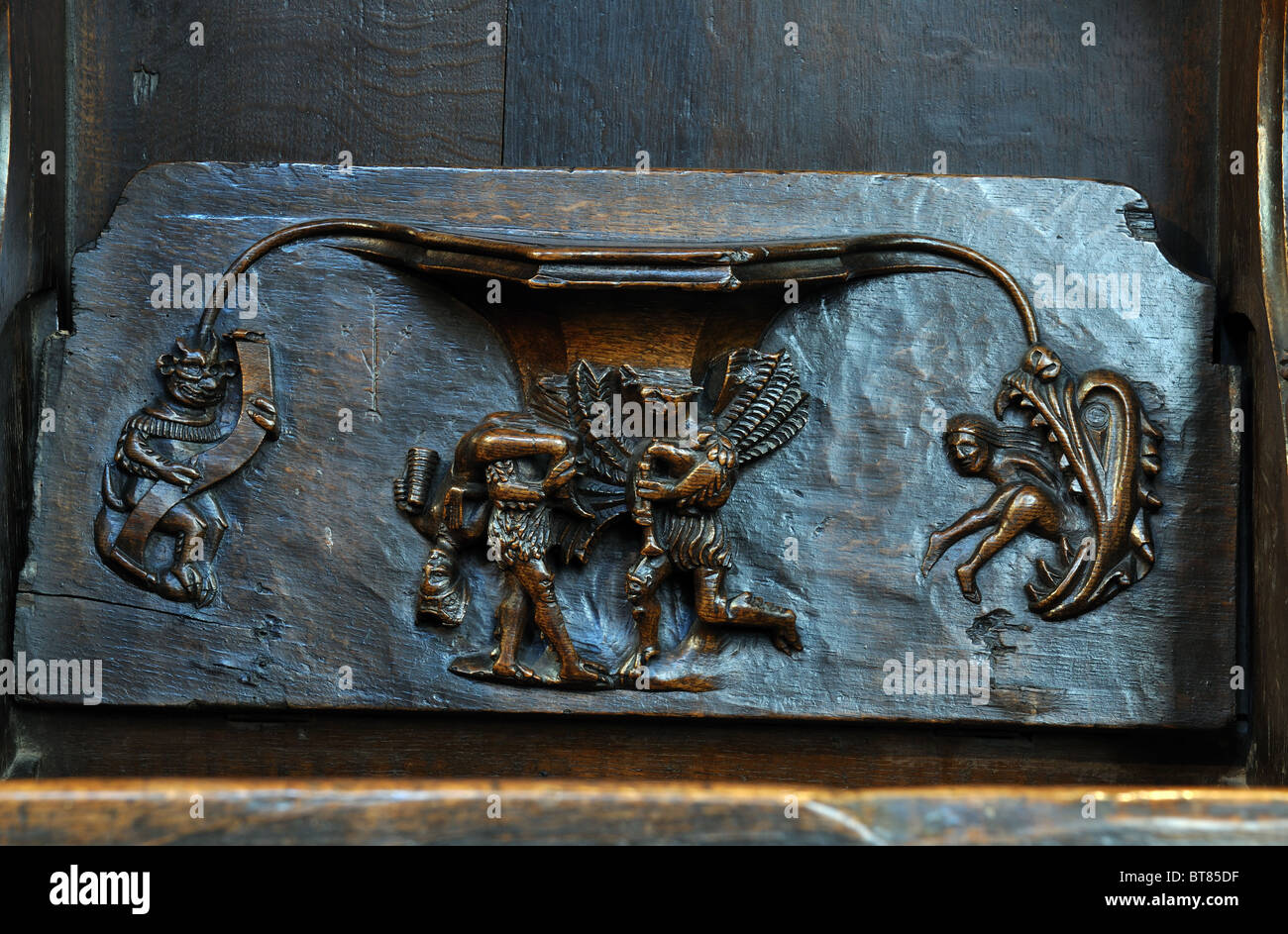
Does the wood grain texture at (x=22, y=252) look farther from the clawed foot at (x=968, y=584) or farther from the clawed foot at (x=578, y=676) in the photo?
the clawed foot at (x=968, y=584)

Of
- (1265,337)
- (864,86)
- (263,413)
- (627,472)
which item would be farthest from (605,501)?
(1265,337)

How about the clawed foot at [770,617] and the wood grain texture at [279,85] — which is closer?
the clawed foot at [770,617]

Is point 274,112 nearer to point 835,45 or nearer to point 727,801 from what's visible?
point 835,45

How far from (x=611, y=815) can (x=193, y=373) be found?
1.86ft

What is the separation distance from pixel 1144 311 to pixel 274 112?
2.69 ft

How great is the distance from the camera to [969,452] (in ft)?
3.59

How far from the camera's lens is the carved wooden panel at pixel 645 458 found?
42.8 inches

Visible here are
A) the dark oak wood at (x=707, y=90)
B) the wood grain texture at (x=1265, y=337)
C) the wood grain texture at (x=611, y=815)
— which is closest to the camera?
the wood grain texture at (x=611, y=815)

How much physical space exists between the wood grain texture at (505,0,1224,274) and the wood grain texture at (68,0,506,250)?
51 millimetres

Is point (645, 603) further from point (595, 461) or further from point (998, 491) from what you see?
point (998, 491)

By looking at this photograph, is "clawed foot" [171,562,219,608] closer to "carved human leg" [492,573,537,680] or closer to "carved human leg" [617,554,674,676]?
"carved human leg" [492,573,537,680]

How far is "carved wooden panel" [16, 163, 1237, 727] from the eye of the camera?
109cm

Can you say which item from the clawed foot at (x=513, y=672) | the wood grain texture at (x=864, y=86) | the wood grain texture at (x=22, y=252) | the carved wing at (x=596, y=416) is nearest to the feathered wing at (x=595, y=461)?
the carved wing at (x=596, y=416)

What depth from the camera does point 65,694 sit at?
109cm
